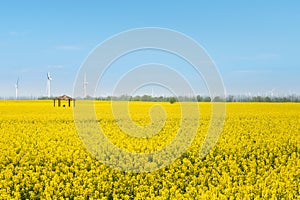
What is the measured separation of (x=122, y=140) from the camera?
46.4ft

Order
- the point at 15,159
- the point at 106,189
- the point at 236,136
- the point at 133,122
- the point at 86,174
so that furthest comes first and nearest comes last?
the point at 133,122 < the point at 236,136 < the point at 15,159 < the point at 86,174 < the point at 106,189

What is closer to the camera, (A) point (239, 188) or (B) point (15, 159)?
(A) point (239, 188)

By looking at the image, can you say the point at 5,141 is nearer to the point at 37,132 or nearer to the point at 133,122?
the point at 37,132

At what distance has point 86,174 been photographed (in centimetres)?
989

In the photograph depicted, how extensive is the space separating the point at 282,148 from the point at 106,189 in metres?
7.38

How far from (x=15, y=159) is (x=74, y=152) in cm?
158

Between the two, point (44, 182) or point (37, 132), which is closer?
point (44, 182)

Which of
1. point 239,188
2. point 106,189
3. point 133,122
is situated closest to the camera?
point 239,188

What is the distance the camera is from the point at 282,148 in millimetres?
14148

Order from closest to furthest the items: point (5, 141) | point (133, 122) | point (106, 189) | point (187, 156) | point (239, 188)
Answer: point (239, 188)
point (106, 189)
point (187, 156)
point (5, 141)
point (133, 122)

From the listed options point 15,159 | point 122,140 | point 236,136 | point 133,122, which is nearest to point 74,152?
point 15,159

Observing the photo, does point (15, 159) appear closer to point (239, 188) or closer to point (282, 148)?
point (239, 188)

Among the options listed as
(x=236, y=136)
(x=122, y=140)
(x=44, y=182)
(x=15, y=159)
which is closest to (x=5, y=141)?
(x=15, y=159)

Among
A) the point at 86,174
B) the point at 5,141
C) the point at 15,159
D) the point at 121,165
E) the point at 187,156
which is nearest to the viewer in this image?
the point at 86,174
